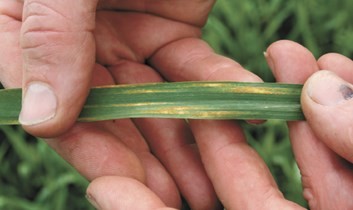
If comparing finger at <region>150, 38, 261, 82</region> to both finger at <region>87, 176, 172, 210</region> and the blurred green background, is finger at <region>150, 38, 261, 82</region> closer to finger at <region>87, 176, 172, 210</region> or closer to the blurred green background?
finger at <region>87, 176, 172, 210</region>

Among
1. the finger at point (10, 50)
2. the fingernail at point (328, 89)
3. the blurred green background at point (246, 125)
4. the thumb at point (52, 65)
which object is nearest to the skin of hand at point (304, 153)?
the fingernail at point (328, 89)

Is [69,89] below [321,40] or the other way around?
the other way around

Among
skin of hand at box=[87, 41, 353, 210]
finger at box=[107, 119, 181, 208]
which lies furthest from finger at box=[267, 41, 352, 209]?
finger at box=[107, 119, 181, 208]

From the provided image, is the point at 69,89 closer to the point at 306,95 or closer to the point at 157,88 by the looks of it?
the point at 157,88

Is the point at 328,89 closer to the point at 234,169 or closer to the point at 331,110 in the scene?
the point at 331,110

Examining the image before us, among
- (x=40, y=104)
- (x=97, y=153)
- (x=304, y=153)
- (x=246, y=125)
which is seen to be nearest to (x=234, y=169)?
(x=304, y=153)

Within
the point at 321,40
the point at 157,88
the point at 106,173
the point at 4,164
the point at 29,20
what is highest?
the point at 29,20

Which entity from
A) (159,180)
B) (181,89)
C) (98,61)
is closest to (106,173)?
(159,180)
